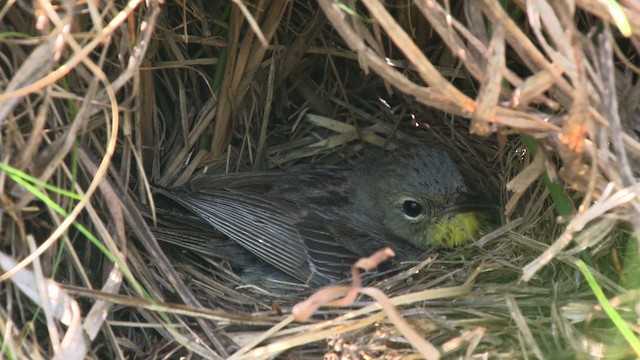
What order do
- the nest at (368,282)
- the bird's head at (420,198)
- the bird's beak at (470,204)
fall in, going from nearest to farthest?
1. the nest at (368,282)
2. the bird's beak at (470,204)
3. the bird's head at (420,198)

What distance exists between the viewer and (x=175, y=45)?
4.88 metres

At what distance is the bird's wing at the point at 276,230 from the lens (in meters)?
4.79

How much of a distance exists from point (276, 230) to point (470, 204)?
117 cm

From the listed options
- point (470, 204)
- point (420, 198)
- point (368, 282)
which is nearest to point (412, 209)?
point (420, 198)

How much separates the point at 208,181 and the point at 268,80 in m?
0.74

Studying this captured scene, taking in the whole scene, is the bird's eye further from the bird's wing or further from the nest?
the nest

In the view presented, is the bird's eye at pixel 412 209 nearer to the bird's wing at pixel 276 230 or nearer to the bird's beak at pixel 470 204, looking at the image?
the bird's beak at pixel 470 204

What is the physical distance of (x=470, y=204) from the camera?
5258mm

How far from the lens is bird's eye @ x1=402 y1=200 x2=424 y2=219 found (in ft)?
18.3

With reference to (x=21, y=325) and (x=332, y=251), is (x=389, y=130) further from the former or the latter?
(x=21, y=325)

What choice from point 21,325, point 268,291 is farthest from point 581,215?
point 21,325

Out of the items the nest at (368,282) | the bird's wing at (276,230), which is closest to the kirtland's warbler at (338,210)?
the bird's wing at (276,230)

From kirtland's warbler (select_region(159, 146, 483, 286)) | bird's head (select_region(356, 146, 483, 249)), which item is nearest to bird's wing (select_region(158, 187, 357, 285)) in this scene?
kirtland's warbler (select_region(159, 146, 483, 286))

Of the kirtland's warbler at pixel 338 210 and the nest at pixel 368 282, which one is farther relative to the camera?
the kirtland's warbler at pixel 338 210
